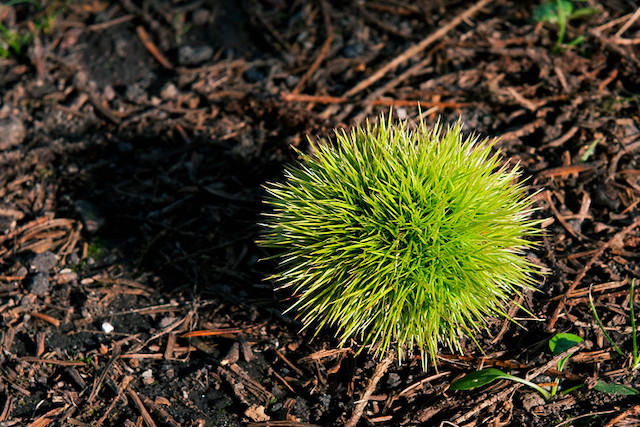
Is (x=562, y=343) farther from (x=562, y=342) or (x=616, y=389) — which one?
(x=616, y=389)

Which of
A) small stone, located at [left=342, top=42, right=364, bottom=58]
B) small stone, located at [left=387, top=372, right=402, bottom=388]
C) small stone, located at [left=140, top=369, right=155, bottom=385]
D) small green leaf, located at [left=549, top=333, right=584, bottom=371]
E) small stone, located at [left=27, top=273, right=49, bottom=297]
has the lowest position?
small stone, located at [left=140, top=369, right=155, bottom=385]

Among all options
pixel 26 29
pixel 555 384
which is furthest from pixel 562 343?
pixel 26 29

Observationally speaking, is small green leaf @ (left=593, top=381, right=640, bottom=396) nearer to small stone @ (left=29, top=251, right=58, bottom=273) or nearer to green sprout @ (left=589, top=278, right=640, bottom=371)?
green sprout @ (left=589, top=278, right=640, bottom=371)

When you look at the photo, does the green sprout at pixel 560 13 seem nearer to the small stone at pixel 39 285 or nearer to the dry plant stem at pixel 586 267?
the dry plant stem at pixel 586 267

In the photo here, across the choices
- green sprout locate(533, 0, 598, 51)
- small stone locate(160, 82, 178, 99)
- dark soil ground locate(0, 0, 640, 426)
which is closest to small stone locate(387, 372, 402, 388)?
dark soil ground locate(0, 0, 640, 426)

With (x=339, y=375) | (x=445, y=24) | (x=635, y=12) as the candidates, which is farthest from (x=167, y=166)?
(x=635, y=12)

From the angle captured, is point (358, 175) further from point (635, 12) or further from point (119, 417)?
point (635, 12)
